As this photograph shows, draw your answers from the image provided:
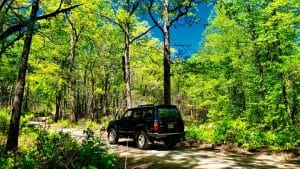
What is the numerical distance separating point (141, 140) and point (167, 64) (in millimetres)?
7244

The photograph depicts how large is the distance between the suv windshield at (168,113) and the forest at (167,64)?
2343mm

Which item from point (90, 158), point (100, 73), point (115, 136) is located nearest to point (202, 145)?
point (115, 136)

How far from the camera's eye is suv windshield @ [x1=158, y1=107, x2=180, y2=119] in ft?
53.8

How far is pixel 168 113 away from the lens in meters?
16.7

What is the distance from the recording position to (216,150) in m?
16.5

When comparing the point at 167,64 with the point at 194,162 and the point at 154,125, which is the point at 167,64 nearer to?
the point at 154,125

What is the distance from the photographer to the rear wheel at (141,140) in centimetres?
1652

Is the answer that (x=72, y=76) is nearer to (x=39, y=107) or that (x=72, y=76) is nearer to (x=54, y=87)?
(x=54, y=87)

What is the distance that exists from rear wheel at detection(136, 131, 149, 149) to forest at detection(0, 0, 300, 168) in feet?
11.2

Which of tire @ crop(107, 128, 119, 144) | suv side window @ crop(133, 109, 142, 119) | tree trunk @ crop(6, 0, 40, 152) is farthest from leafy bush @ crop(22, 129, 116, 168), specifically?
tire @ crop(107, 128, 119, 144)

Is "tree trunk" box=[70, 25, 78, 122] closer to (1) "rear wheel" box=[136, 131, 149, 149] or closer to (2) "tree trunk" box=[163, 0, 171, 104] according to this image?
(2) "tree trunk" box=[163, 0, 171, 104]

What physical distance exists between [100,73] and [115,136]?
30021mm

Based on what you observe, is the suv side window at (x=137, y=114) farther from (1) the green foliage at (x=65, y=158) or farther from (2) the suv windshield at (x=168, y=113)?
(1) the green foliage at (x=65, y=158)

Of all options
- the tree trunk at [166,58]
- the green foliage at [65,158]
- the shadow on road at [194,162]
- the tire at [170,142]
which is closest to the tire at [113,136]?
the tire at [170,142]
